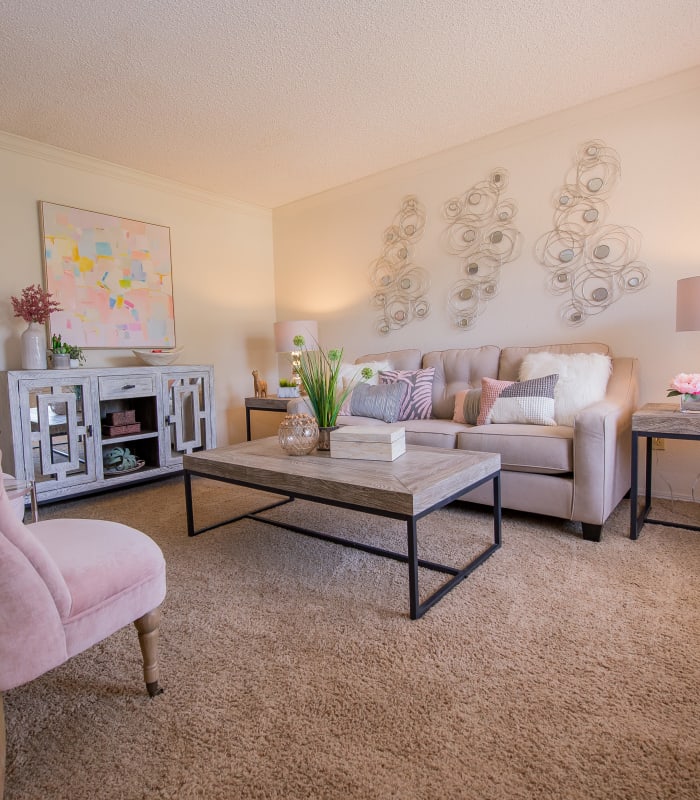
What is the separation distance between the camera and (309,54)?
2361 mm

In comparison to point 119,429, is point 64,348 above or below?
above

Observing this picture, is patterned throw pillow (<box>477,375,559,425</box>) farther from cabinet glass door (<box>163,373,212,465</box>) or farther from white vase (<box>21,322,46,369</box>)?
white vase (<box>21,322,46,369</box>)

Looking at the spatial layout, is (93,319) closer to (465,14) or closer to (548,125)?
(465,14)

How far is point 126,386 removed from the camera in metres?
3.23

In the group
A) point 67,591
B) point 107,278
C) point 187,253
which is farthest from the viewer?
point 187,253

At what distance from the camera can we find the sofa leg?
215 cm

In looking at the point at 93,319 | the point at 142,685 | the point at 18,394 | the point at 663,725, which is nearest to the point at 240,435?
the point at 93,319

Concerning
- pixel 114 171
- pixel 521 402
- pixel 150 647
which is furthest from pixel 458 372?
pixel 114 171

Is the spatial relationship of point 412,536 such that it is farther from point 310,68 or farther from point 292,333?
point 292,333

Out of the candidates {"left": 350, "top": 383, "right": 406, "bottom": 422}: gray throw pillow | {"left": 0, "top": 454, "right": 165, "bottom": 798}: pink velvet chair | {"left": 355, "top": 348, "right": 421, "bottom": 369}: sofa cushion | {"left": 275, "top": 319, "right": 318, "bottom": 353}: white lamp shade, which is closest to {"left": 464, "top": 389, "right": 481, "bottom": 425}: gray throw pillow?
{"left": 350, "top": 383, "right": 406, "bottom": 422}: gray throw pillow

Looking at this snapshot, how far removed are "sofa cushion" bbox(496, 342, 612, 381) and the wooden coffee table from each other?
1.15 m

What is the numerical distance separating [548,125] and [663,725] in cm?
318

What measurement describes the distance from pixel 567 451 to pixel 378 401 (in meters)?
1.22

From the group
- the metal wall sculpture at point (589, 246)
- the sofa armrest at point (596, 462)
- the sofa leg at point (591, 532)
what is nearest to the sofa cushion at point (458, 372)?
the metal wall sculpture at point (589, 246)
